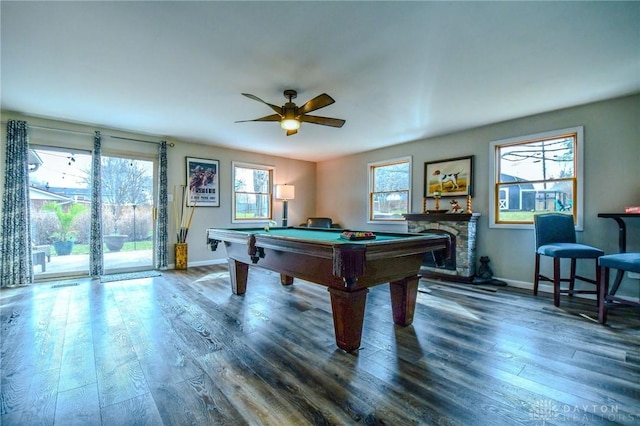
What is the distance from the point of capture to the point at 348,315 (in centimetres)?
208

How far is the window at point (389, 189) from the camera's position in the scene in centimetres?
564

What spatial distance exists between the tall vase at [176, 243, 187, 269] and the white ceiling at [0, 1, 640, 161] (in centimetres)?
230

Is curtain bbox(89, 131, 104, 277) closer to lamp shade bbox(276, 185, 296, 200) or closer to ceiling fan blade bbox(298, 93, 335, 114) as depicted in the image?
lamp shade bbox(276, 185, 296, 200)

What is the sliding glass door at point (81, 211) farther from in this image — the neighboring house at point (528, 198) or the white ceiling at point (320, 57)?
the neighboring house at point (528, 198)

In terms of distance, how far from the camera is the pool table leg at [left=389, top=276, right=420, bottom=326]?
2.57 m

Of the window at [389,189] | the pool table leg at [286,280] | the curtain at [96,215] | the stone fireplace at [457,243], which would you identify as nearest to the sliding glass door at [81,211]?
the curtain at [96,215]

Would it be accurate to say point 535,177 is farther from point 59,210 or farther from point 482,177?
point 59,210

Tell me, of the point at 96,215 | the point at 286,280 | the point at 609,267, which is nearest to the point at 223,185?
the point at 96,215

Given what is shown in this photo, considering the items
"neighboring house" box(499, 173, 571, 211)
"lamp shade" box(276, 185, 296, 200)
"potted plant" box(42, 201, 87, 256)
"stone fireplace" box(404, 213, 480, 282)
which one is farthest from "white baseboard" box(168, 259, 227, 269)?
"neighboring house" box(499, 173, 571, 211)

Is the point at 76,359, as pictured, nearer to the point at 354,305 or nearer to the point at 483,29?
the point at 354,305

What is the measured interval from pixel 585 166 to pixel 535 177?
0.55 m

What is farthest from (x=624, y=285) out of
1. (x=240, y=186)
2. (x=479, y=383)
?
(x=240, y=186)

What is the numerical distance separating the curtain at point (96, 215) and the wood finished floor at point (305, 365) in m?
1.27

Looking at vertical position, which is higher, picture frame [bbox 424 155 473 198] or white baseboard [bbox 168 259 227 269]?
picture frame [bbox 424 155 473 198]
